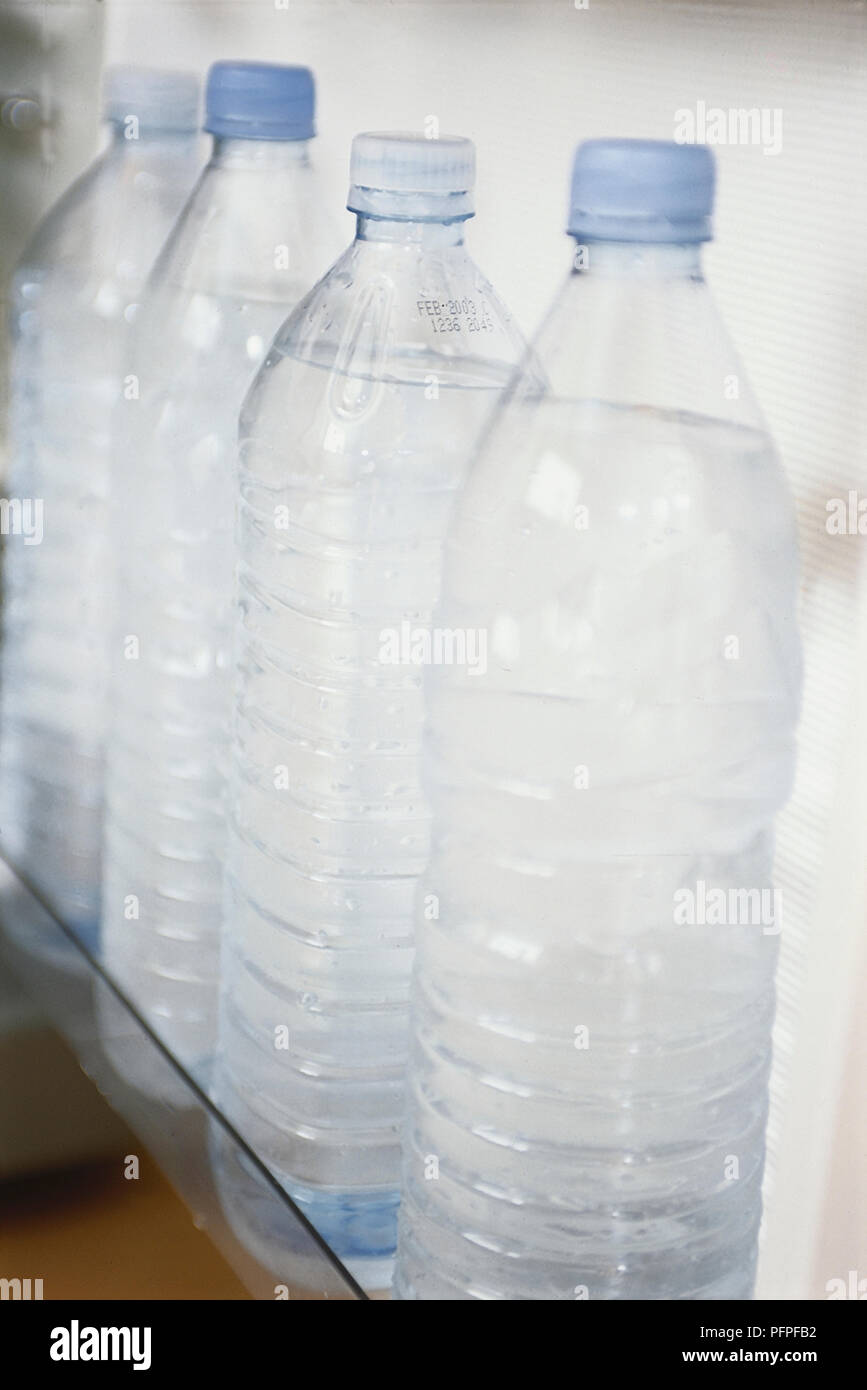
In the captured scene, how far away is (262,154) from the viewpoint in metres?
0.89

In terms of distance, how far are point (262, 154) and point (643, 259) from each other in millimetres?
345

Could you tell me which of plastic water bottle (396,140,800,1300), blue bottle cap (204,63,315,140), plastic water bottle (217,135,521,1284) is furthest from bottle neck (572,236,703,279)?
blue bottle cap (204,63,315,140)

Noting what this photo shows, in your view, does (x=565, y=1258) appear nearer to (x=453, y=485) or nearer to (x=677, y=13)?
(x=453, y=485)

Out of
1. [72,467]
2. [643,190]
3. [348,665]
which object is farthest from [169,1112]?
[643,190]

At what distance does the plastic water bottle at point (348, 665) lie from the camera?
2.55 feet

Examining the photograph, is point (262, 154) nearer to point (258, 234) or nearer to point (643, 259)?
point (258, 234)

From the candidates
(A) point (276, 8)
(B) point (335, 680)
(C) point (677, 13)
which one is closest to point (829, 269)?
(C) point (677, 13)

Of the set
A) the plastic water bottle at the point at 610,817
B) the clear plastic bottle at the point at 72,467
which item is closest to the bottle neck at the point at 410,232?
the plastic water bottle at the point at 610,817

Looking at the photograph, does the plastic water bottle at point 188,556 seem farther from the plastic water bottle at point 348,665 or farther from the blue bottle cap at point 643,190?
the blue bottle cap at point 643,190

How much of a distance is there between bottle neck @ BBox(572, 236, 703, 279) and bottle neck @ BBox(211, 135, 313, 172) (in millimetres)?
314

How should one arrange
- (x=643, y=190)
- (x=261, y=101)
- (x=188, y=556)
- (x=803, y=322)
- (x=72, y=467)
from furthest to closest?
Answer: 1. (x=72, y=467)
2. (x=188, y=556)
3. (x=261, y=101)
4. (x=803, y=322)
5. (x=643, y=190)

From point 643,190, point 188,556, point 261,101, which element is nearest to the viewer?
point 643,190

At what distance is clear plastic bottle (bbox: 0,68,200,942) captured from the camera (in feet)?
3.50
